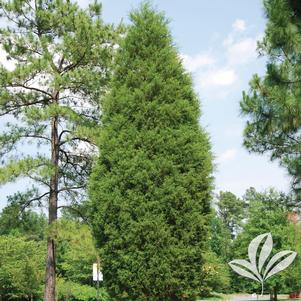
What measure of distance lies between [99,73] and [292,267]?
2339cm

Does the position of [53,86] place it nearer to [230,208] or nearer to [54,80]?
[54,80]

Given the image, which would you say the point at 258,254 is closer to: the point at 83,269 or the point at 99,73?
the point at 83,269

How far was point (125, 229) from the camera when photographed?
30.6 ft

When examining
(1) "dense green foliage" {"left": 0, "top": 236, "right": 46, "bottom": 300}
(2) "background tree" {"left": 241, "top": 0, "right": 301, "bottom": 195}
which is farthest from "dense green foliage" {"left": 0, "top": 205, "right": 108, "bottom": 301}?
(2) "background tree" {"left": 241, "top": 0, "right": 301, "bottom": 195}

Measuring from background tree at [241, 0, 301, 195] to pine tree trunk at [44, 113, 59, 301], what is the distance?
5759mm

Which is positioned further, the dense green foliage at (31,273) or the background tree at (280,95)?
the dense green foliage at (31,273)

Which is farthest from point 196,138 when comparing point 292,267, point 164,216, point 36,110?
point 292,267

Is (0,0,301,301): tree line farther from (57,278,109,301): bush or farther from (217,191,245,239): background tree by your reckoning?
(217,191,245,239): background tree

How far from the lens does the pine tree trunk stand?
14711 millimetres
